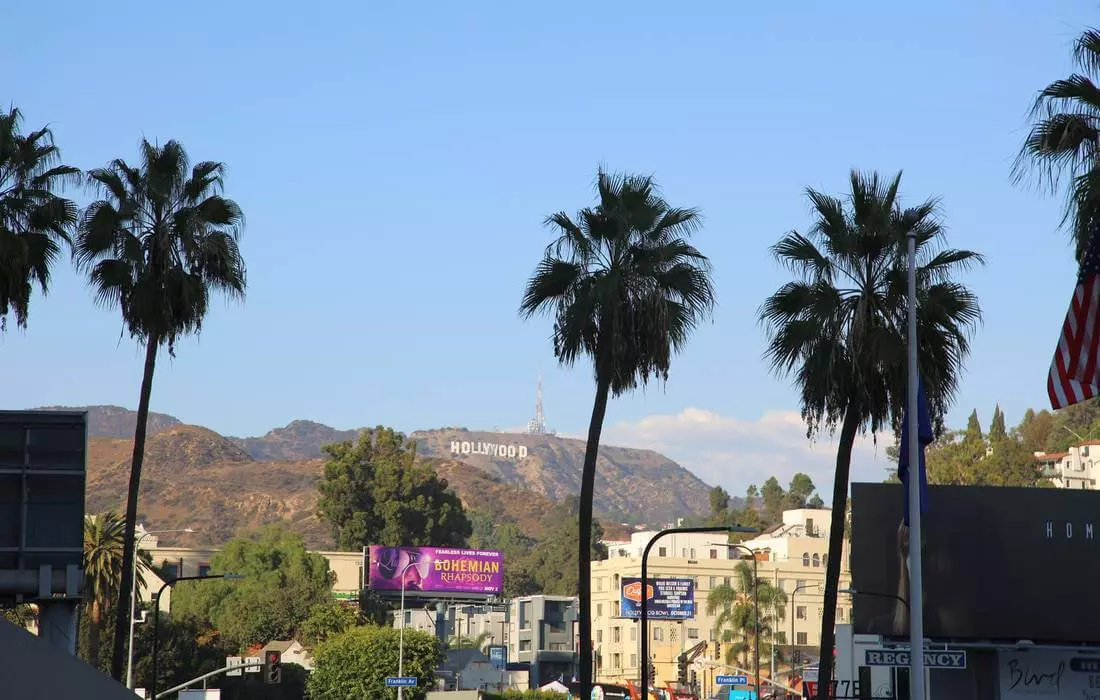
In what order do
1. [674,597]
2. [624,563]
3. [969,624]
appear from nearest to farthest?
[969,624], [674,597], [624,563]

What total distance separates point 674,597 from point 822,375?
362 ft

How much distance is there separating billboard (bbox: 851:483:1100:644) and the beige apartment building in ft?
324

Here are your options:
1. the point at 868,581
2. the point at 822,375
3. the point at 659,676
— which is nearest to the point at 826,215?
the point at 822,375

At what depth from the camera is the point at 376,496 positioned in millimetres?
178750

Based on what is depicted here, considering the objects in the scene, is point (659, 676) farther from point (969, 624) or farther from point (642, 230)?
point (642, 230)

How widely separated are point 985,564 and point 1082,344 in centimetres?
2863

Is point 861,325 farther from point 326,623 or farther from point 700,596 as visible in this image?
point 700,596

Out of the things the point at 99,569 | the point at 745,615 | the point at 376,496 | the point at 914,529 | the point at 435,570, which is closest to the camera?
the point at 914,529

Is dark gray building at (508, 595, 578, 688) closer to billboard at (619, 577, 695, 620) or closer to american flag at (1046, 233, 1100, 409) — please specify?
billboard at (619, 577, 695, 620)

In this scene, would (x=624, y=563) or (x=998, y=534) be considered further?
(x=624, y=563)

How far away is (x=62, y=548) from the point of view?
30734 mm

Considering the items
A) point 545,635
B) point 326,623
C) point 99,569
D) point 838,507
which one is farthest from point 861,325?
point 545,635

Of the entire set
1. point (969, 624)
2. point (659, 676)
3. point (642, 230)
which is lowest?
point (659, 676)

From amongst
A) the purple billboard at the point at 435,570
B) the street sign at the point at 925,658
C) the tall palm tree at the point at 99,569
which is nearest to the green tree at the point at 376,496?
the purple billboard at the point at 435,570
